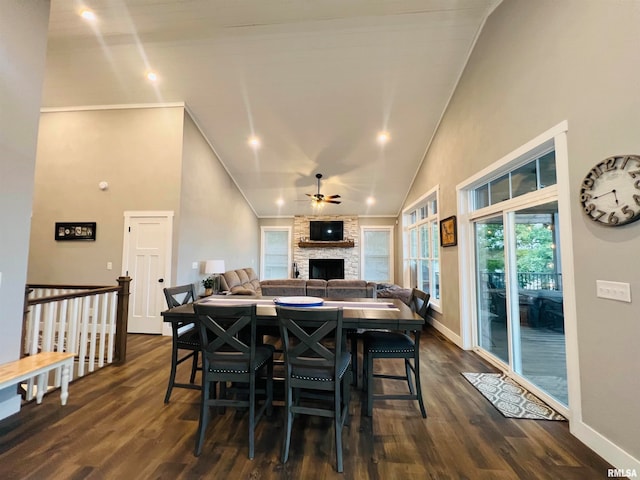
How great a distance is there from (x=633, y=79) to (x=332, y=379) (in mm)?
2652

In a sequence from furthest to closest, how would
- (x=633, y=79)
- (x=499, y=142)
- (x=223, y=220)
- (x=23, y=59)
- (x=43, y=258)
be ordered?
(x=223, y=220)
(x=43, y=258)
(x=499, y=142)
(x=23, y=59)
(x=633, y=79)

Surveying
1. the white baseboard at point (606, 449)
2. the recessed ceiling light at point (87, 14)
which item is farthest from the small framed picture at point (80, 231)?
the white baseboard at point (606, 449)

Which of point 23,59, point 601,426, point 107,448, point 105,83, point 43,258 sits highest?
point 105,83

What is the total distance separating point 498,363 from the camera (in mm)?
3414

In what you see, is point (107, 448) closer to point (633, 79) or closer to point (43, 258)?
point (633, 79)

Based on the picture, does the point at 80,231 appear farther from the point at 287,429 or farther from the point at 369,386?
the point at 369,386

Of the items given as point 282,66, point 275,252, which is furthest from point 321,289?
point 275,252

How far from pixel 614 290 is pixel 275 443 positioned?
2498 mm

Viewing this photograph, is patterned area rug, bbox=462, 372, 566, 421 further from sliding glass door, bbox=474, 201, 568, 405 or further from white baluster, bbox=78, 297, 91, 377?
white baluster, bbox=78, 297, 91, 377

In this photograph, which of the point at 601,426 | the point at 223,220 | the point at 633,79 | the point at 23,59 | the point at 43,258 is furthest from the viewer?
the point at 223,220

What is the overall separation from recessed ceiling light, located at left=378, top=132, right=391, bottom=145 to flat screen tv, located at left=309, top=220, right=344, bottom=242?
13.1 feet

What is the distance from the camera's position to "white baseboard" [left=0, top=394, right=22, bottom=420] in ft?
7.39

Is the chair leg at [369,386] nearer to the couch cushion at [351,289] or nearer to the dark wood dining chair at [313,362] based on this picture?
the dark wood dining chair at [313,362]

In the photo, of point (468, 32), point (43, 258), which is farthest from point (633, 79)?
point (43, 258)
